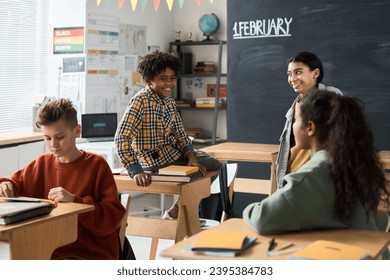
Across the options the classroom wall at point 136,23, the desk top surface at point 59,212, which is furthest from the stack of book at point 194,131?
the desk top surface at point 59,212

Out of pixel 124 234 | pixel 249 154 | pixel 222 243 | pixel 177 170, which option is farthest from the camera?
pixel 249 154

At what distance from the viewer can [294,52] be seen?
5.11m

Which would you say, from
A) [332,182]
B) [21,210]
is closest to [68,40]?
[21,210]

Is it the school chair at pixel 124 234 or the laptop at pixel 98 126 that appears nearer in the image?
the school chair at pixel 124 234

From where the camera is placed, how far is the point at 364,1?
15.6 feet

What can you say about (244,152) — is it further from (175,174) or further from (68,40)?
(68,40)

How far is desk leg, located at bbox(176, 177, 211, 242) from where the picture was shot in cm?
360

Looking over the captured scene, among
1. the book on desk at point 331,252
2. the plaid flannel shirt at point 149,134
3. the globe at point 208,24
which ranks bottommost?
the book on desk at point 331,252

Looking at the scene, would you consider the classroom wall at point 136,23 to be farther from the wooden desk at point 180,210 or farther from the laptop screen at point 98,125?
the wooden desk at point 180,210

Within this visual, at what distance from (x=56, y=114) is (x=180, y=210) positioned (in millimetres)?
1143

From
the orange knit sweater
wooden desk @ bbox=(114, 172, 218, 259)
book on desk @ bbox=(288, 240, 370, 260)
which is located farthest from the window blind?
book on desk @ bbox=(288, 240, 370, 260)

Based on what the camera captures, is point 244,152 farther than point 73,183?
Yes

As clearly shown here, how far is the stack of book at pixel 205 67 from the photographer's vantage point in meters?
7.67

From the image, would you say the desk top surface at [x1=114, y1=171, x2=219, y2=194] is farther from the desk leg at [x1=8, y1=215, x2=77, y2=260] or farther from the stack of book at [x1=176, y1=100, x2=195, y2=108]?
the stack of book at [x1=176, y1=100, x2=195, y2=108]
